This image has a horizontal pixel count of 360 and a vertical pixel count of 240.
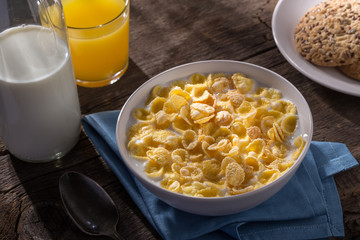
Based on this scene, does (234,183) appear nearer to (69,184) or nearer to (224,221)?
(224,221)

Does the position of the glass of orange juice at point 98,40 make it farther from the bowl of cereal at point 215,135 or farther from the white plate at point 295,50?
the white plate at point 295,50

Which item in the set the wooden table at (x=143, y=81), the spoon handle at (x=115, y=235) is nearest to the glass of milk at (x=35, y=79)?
the wooden table at (x=143, y=81)

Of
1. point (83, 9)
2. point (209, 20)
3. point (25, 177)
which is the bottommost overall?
point (25, 177)

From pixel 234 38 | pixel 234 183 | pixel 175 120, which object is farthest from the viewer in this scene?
pixel 234 38

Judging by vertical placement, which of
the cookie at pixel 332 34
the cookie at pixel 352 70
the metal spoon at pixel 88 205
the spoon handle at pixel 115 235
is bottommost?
the spoon handle at pixel 115 235

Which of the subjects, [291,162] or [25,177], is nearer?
[291,162]

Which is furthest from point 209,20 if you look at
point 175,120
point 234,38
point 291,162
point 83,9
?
point 291,162

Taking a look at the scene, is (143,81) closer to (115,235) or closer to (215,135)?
(215,135)
